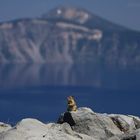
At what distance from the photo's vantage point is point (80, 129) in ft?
48.6

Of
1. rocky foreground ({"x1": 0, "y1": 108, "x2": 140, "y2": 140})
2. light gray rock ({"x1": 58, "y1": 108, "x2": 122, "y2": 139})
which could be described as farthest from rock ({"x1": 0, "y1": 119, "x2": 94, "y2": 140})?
light gray rock ({"x1": 58, "y1": 108, "x2": 122, "y2": 139})

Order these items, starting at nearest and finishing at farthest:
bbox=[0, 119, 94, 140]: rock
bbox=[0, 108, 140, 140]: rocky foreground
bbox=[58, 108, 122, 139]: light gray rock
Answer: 1. bbox=[0, 119, 94, 140]: rock
2. bbox=[0, 108, 140, 140]: rocky foreground
3. bbox=[58, 108, 122, 139]: light gray rock

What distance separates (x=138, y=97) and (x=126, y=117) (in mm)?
179520

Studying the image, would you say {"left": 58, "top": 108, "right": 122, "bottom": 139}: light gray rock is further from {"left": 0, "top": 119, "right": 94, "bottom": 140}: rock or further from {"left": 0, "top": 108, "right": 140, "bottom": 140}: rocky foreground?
{"left": 0, "top": 119, "right": 94, "bottom": 140}: rock

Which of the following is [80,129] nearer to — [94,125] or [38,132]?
[94,125]

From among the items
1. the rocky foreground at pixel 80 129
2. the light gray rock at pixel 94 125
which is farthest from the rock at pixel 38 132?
the light gray rock at pixel 94 125

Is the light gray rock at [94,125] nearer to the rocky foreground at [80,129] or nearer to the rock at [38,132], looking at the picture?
the rocky foreground at [80,129]

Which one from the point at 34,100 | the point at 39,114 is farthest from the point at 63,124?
the point at 34,100

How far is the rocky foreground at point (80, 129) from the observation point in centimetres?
1323

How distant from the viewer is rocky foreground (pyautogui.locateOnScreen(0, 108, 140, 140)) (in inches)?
521

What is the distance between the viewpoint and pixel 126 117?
52.7 feet

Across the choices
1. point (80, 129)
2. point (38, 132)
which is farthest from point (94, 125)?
point (38, 132)

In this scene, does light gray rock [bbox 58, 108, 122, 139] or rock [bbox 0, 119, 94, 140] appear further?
light gray rock [bbox 58, 108, 122, 139]

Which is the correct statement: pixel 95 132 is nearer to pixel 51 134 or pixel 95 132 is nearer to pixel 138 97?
pixel 51 134
